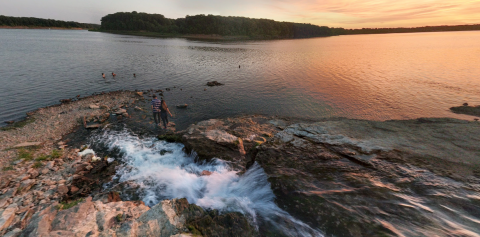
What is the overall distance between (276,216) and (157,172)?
7.71 meters

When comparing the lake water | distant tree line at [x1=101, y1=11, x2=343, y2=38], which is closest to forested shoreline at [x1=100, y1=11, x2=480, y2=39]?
distant tree line at [x1=101, y1=11, x2=343, y2=38]

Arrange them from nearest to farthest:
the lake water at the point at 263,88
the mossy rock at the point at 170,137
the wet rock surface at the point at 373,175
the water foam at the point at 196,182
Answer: the wet rock surface at the point at 373,175
the water foam at the point at 196,182
the mossy rock at the point at 170,137
the lake water at the point at 263,88

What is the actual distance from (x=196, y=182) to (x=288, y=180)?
5.18m

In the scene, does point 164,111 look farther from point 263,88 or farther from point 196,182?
point 263,88

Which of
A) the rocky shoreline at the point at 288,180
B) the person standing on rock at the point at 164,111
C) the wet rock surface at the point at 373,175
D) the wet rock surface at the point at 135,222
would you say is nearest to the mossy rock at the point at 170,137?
the rocky shoreline at the point at 288,180

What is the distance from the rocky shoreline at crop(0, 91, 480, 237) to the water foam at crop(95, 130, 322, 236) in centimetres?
45

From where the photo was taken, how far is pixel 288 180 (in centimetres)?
787

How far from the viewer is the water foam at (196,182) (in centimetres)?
696

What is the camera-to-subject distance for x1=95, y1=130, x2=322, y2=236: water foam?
696cm

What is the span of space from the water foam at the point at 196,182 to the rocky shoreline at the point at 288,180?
0.45 meters

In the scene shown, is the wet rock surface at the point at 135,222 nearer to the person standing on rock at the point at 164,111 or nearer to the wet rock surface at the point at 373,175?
the wet rock surface at the point at 373,175

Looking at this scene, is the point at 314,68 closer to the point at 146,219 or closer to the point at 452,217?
the point at 452,217

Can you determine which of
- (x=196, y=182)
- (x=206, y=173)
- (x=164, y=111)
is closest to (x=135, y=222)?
(x=196, y=182)

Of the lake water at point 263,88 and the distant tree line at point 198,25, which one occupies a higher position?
the distant tree line at point 198,25
